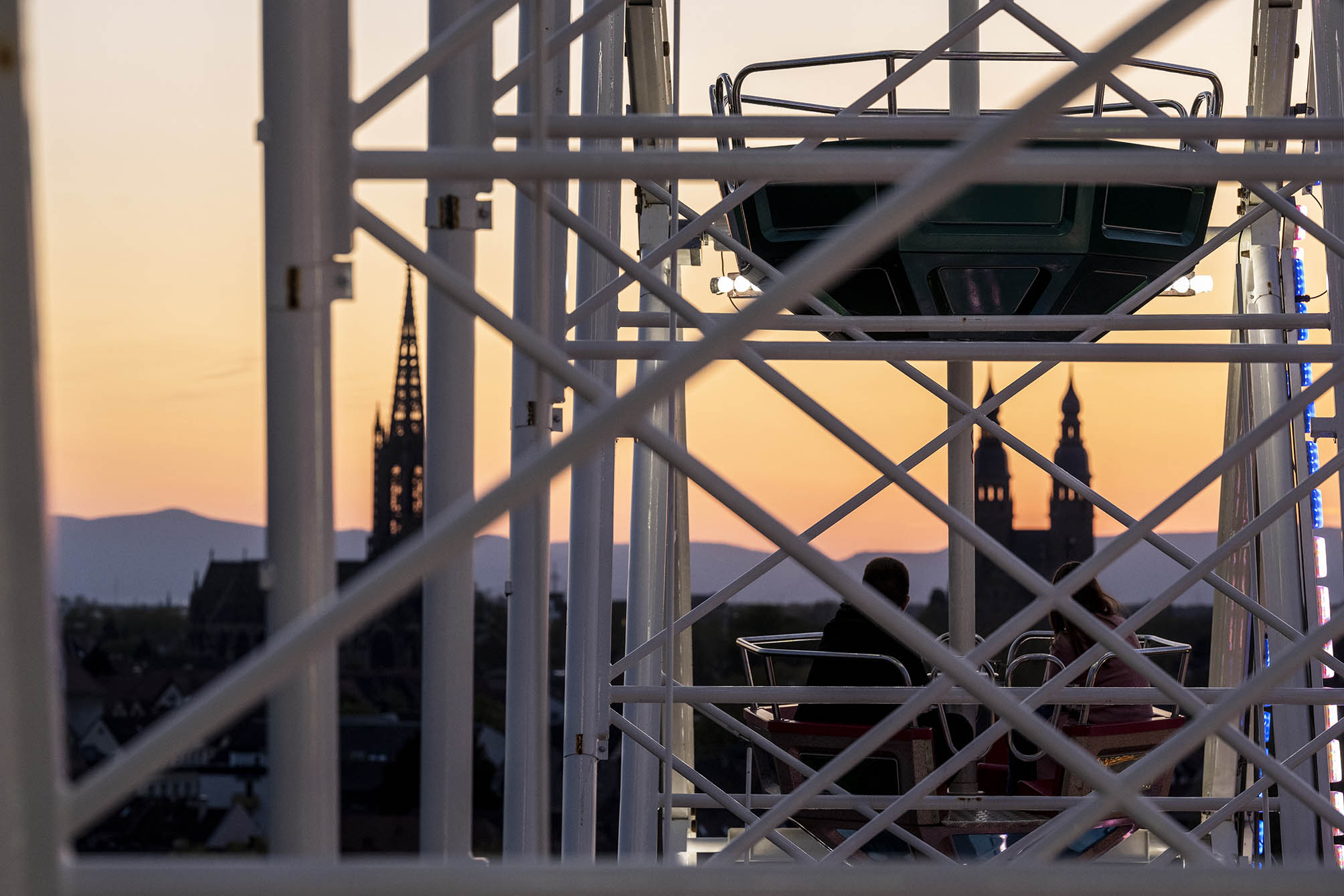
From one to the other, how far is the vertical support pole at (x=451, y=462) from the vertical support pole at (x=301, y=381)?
67cm

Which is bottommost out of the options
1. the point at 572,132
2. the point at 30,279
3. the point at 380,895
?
the point at 380,895

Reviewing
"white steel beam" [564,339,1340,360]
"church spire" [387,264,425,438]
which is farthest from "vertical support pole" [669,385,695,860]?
"church spire" [387,264,425,438]

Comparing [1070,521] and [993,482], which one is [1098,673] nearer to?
[1070,521]

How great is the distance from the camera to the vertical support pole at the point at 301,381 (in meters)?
1.80

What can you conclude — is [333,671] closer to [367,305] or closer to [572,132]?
[572,132]

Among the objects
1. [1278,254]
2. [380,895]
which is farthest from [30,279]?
[1278,254]

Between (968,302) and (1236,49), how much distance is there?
522cm

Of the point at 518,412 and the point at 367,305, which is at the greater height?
the point at 367,305

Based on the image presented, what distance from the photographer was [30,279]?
43.5 inches

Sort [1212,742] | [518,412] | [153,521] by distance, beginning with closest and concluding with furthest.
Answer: [518,412], [1212,742], [153,521]

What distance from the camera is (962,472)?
5.78 meters

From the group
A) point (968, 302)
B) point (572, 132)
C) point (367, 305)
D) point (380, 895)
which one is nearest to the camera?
point (380, 895)

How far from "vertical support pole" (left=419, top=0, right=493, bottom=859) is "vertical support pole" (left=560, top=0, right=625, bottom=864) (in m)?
1.80

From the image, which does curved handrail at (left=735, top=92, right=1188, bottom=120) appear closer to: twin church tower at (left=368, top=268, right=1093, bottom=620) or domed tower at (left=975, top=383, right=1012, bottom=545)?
twin church tower at (left=368, top=268, right=1093, bottom=620)
